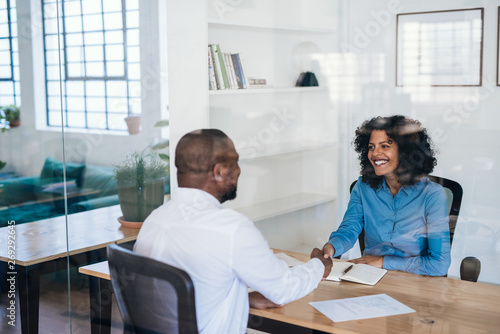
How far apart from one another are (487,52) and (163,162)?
149 cm

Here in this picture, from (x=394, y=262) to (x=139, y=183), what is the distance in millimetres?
1298

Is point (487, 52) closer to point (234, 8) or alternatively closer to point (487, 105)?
point (487, 105)

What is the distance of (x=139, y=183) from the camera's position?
2.79m

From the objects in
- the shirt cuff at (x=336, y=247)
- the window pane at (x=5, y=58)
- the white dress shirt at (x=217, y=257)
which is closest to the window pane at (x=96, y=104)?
the window pane at (x=5, y=58)

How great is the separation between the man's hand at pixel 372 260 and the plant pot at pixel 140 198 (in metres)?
1.00

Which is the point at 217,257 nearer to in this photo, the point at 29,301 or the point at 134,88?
the point at 134,88

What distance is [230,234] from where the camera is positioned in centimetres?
158

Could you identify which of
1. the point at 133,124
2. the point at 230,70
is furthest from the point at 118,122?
the point at 230,70

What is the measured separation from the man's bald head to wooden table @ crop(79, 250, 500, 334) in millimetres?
456

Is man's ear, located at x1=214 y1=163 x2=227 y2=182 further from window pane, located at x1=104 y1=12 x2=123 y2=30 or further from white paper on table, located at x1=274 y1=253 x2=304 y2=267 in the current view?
window pane, located at x1=104 y1=12 x2=123 y2=30

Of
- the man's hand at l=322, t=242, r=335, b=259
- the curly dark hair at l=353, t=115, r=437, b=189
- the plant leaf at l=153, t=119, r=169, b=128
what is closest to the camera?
the curly dark hair at l=353, t=115, r=437, b=189

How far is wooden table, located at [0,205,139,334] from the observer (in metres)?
2.78

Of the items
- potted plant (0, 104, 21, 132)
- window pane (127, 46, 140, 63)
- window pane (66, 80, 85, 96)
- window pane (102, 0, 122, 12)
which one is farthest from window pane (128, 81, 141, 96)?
potted plant (0, 104, 21, 132)

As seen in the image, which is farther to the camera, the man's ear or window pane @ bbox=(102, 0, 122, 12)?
window pane @ bbox=(102, 0, 122, 12)
